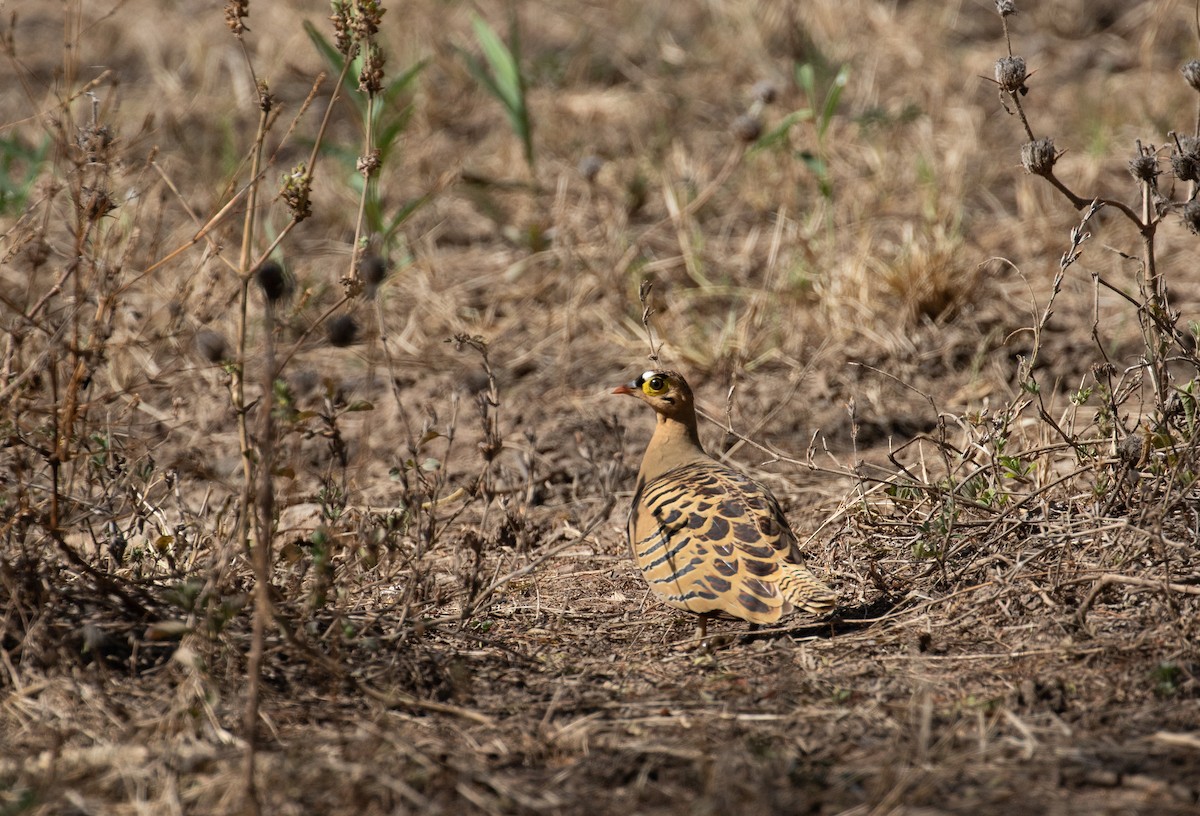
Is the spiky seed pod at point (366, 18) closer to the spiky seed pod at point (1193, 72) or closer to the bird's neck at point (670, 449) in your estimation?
the bird's neck at point (670, 449)

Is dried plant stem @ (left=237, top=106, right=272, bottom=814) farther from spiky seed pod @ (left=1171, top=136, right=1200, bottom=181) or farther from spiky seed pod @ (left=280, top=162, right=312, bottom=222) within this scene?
spiky seed pod @ (left=1171, top=136, right=1200, bottom=181)

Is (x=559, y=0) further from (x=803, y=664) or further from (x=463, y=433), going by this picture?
(x=803, y=664)

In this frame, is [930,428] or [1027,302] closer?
[930,428]

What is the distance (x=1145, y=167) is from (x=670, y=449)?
1.81 m

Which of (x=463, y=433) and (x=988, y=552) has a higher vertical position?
(x=463, y=433)

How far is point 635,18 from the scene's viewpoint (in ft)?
30.8

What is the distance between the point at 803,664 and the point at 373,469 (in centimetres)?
249

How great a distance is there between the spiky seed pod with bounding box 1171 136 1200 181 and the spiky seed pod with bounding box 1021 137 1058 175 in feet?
1.03

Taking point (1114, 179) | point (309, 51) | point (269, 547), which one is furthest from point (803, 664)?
point (309, 51)

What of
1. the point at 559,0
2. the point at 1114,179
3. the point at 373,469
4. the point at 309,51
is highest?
the point at 559,0

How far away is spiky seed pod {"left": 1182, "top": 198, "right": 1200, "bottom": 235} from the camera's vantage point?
11.1ft

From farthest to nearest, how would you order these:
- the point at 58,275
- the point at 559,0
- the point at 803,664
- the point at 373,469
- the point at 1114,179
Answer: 1. the point at 559,0
2. the point at 1114,179
3. the point at 373,469
4. the point at 58,275
5. the point at 803,664

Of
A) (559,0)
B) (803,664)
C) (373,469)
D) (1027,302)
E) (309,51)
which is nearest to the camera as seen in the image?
(803,664)

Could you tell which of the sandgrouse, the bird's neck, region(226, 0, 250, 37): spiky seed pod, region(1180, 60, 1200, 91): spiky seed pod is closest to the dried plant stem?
region(226, 0, 250, 37): spiky seed pod
